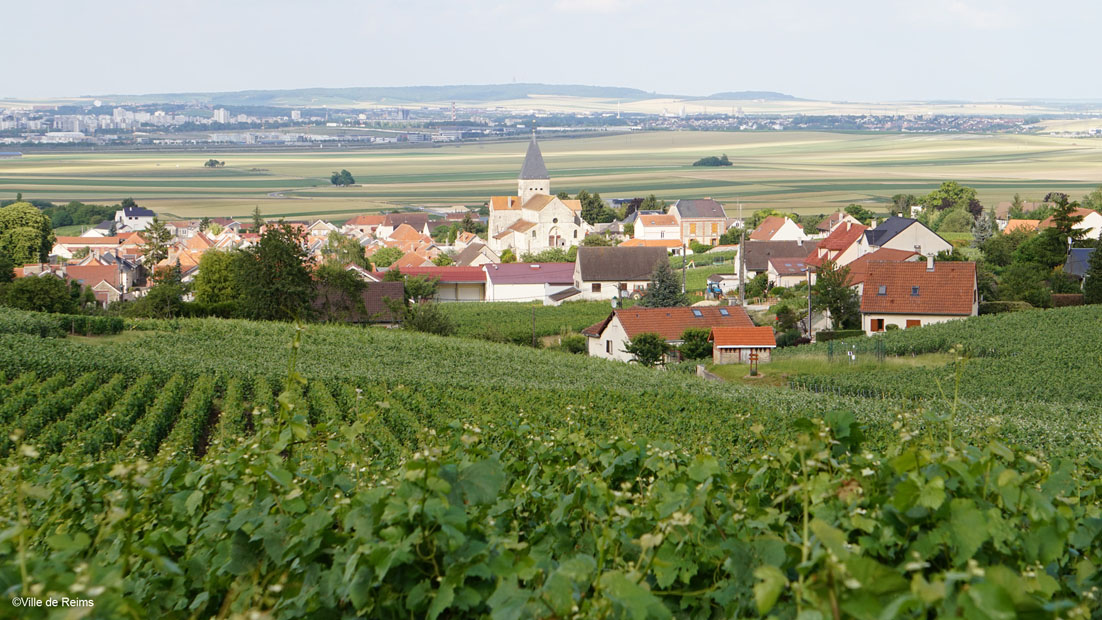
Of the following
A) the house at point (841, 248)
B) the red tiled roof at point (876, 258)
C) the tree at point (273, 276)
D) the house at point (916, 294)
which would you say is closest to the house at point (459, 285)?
the house at point (841, 248)

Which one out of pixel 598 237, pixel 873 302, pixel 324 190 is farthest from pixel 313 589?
pixel 324 190

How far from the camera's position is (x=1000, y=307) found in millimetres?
42031

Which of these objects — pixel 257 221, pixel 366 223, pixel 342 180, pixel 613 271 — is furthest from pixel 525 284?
pixel 342 180

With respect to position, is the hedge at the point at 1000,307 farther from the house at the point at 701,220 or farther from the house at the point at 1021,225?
the house at the point at 701,220

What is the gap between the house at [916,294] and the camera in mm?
39875

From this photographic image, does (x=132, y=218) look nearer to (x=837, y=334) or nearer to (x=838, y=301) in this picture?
(x=838, y=301)

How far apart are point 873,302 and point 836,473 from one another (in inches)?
1510

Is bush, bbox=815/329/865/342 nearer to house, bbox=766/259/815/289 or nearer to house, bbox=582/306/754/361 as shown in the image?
house, bbox=582/306/754/361

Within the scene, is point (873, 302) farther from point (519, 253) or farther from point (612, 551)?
point (519, 253)

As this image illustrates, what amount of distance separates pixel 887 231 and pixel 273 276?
123ft

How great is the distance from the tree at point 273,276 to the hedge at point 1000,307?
98.0ft

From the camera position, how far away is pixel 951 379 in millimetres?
28438

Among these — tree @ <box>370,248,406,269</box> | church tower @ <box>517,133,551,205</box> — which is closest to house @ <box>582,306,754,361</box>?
tree @ <box>370,248,406,269</box>

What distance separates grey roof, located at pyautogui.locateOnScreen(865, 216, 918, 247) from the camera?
190ft
